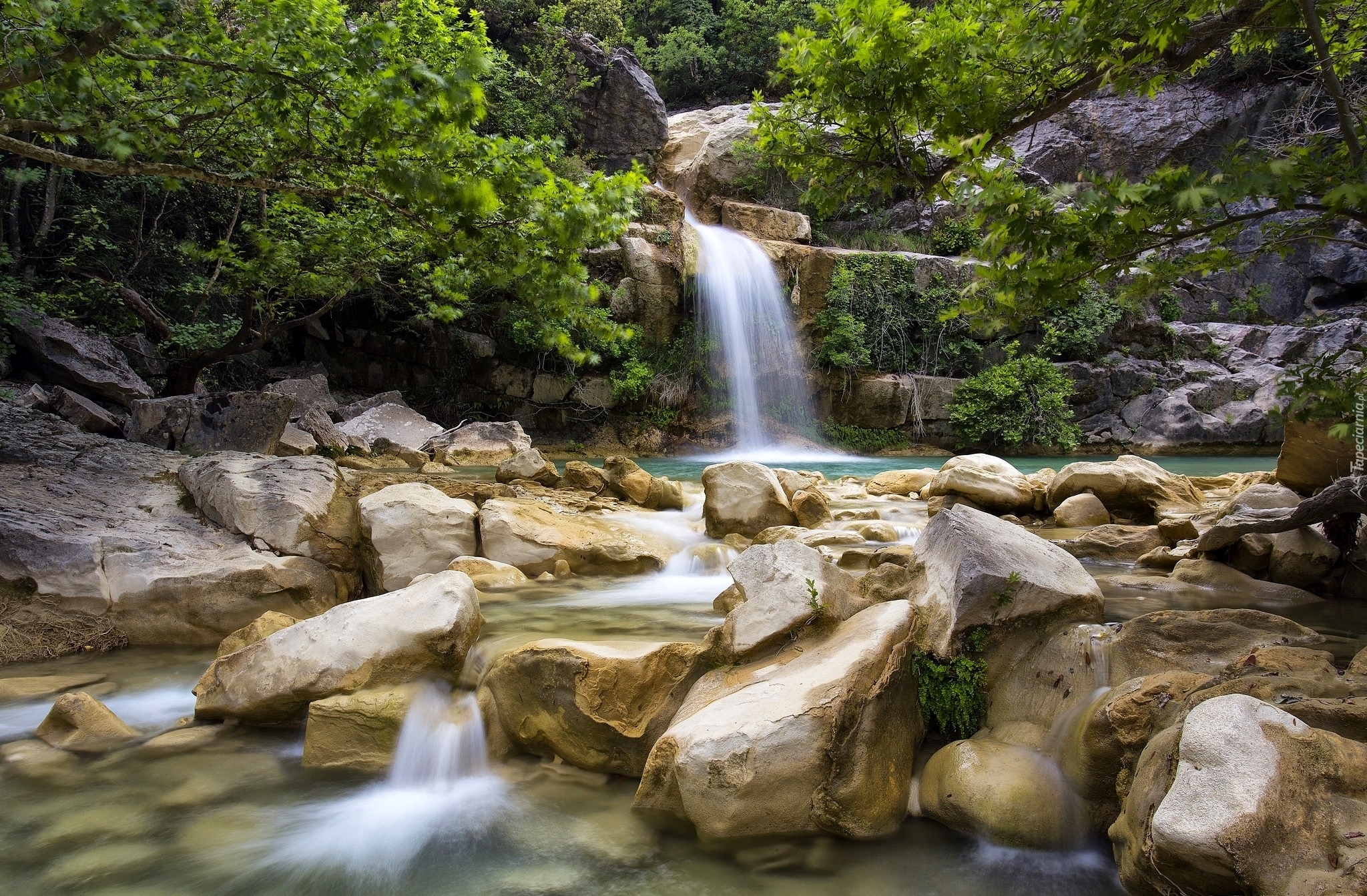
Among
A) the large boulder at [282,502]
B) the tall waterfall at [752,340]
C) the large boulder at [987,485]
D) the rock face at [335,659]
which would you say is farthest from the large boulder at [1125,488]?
the tall waterfall at [752,340]

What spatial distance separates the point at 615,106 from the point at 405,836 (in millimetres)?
25401

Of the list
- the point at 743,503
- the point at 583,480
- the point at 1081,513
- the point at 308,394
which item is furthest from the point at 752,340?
the point at 743,503

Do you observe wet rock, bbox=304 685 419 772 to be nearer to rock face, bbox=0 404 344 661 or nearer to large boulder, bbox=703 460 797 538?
rock face, bbox=0 404 344 661

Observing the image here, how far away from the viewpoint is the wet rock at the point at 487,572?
602 cm

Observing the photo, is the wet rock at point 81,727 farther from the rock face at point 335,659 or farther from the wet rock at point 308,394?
the wet rock at point 308,394

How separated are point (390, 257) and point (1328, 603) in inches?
420

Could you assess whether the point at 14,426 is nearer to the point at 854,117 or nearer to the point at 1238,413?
the point at 854,117

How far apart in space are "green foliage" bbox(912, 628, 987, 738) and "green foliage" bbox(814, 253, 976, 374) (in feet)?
57.7

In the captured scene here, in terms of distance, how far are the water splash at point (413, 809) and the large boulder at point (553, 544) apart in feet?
8.20

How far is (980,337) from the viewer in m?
22.2

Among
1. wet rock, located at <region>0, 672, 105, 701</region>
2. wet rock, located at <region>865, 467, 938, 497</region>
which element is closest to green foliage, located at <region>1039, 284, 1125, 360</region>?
wet rock, located at <region>865, 467, 938, 497</region>

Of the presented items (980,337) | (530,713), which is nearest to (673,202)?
(980,337)

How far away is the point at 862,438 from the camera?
2128 centimetres

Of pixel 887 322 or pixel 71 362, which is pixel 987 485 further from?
pixel 71 362
